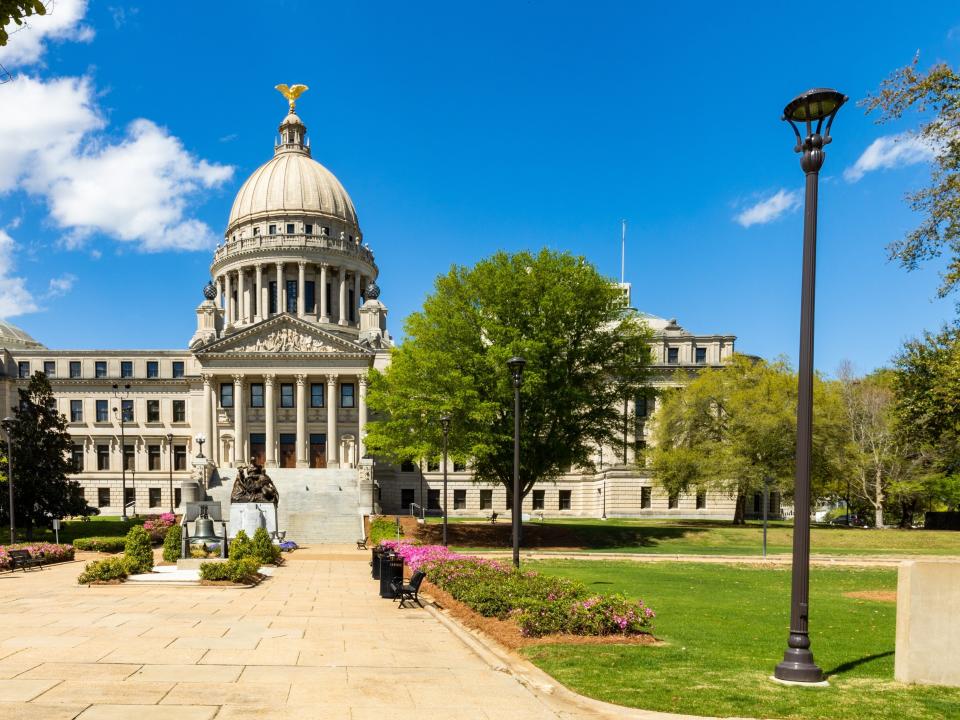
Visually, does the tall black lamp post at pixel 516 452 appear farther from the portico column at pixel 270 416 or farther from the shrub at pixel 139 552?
the portico column at pixel 270 416

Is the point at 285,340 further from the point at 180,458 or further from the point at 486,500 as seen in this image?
the point at 486,500

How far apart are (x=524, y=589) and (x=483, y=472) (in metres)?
26.5

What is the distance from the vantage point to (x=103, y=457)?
71.4m

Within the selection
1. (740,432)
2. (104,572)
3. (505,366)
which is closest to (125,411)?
(505,366)

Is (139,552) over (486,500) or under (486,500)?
under

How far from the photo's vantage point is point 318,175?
8775 cm

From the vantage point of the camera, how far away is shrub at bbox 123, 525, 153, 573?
894 inches

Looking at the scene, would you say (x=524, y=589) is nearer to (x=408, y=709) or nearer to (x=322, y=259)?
(x=408, y=709)

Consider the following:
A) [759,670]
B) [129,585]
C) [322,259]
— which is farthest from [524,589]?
[322,259]

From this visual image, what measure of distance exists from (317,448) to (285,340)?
36.2 ft

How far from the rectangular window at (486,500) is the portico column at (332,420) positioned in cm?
1461

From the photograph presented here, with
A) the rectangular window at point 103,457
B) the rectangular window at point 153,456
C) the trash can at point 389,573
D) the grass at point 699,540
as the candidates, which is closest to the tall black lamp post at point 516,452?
the trash can at point 389,573

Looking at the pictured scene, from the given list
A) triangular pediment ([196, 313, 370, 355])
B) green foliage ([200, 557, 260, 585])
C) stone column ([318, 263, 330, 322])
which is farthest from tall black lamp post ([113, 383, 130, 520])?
green foliage ([200, 557, 260, 585])

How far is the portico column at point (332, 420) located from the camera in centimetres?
6462
